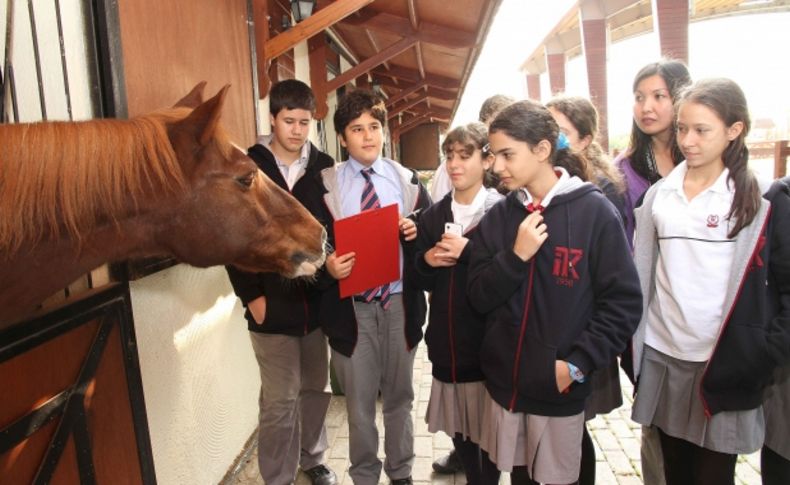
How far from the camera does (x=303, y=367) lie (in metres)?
2.89

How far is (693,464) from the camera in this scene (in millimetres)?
2018

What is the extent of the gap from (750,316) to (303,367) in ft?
7.37

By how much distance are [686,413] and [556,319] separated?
28.3 inches

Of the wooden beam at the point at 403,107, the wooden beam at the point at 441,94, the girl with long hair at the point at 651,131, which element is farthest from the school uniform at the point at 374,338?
the wooden beam at the point at 403,107

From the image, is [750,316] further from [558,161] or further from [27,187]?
[27,187]

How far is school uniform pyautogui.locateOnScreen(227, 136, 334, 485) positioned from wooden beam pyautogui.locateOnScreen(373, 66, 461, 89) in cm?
796

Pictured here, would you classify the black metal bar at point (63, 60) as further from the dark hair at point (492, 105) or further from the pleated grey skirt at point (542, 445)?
the dark hair at point (492, 105)

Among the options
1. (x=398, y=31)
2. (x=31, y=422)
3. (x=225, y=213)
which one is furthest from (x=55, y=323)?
(x=398, y=31)

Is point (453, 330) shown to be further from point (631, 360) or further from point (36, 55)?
point (36, 55)

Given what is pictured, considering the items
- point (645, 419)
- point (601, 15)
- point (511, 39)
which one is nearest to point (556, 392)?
point (645, 419)

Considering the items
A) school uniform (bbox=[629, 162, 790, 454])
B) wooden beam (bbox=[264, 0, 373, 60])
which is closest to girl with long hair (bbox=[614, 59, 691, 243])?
school uniform (bbox=[629, 162, 790, 454])

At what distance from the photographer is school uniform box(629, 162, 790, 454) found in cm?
177

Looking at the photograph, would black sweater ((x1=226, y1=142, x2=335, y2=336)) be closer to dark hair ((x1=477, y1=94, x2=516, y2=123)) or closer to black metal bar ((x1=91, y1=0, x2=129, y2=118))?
black metal bar ((x1=91, y1=0, x2=129, y2=118))

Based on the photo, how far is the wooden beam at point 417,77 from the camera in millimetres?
10070
